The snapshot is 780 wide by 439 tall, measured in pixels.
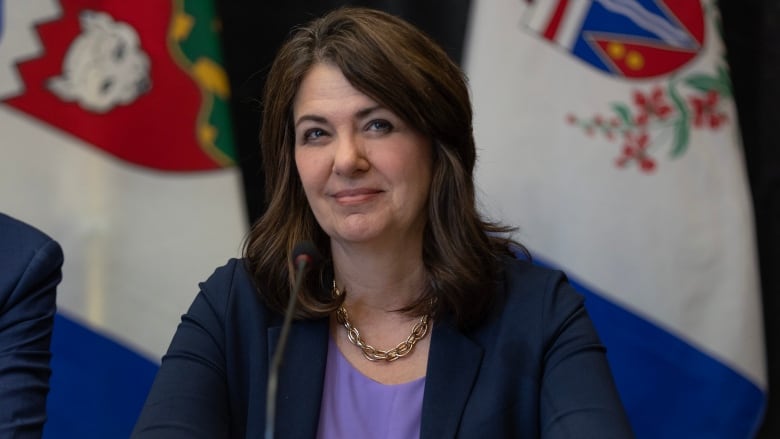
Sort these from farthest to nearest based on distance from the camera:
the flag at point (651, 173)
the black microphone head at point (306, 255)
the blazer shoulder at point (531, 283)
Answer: the flag at point (651, 173), the blazer shoulder at point (531, 283), the black microphone head at point (306, 255)

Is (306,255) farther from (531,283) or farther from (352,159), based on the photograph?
(531,283)

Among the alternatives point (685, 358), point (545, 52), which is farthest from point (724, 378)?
point (545, 52)

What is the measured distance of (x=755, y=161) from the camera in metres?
2.89

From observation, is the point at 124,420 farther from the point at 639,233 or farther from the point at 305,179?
the point at 639,233

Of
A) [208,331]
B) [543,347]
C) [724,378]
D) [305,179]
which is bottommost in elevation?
[724,378]

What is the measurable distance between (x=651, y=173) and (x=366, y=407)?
1192 millimetres

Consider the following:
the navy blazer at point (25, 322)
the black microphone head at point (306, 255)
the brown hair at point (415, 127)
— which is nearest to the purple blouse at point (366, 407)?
the brown hair at point (415, 127)

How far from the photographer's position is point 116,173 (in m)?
2.59

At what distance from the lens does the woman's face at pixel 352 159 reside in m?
1.78

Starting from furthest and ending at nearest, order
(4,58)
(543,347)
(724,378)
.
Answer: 1. (724,378)
2. (4,58)
3. (543,347)

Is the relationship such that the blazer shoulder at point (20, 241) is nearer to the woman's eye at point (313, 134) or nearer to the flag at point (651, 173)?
the woman's eye at point (313, 134)

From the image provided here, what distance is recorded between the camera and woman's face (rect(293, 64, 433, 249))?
5.82 ft

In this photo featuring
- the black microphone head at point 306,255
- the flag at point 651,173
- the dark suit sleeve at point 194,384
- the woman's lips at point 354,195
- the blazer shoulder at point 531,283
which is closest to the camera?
the black microphone head at point 306,255

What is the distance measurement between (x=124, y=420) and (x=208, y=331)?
867 millimetres
